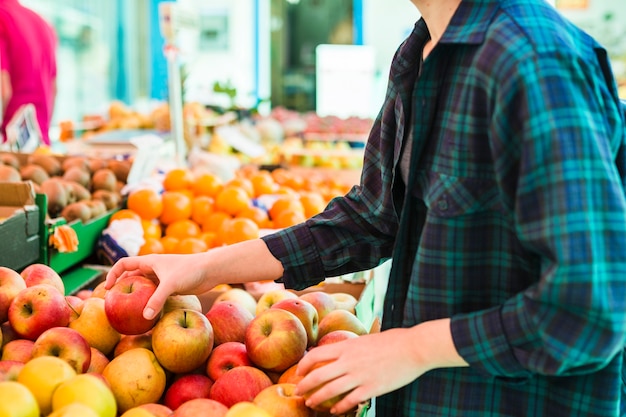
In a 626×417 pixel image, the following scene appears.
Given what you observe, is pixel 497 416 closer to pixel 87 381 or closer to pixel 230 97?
pixel 87 381

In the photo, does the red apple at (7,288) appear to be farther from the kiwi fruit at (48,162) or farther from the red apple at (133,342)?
the kiwi fruit at (48,162)

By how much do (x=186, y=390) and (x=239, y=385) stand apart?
134mm

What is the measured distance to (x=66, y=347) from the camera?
55.1 inches

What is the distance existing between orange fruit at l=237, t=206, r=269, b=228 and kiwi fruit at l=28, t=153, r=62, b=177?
0.92 metres

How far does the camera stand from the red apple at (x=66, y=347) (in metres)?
1.39

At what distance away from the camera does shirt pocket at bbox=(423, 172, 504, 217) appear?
1.14 m

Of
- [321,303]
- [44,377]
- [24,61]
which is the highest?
[24,61]

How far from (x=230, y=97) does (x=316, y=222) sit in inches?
247

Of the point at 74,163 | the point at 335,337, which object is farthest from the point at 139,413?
the point at 74,163

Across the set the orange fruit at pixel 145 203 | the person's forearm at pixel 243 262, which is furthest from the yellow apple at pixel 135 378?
the orange fruit at pixel 145 203

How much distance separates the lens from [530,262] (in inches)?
44.6

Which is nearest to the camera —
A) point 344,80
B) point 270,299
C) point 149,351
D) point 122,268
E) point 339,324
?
point 149,351

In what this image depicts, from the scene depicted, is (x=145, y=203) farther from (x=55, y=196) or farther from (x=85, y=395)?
(x=85, y=395)

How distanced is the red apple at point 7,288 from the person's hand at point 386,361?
2.84 ft
